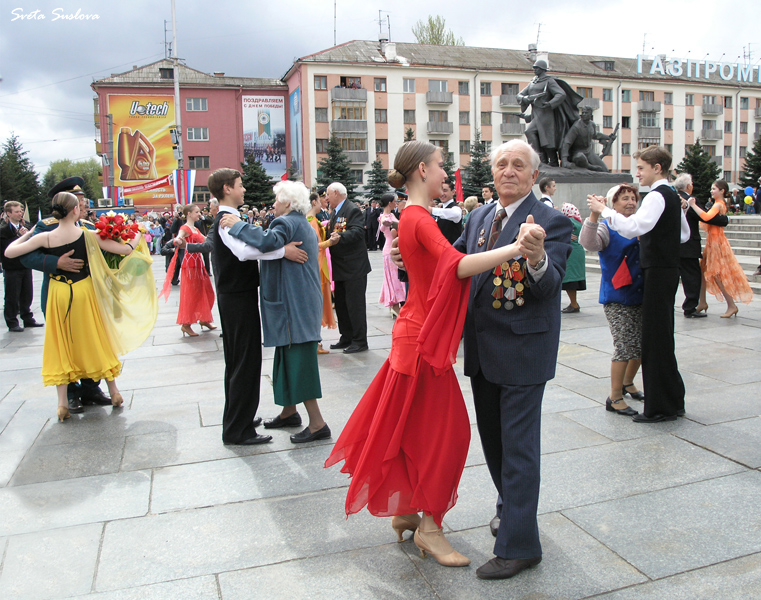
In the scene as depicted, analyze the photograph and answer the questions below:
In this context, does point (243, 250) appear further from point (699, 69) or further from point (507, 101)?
point (699, 69)

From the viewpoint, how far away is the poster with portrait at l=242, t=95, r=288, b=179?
59844mm

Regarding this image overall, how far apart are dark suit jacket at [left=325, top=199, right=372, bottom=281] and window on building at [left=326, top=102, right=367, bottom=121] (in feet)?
164

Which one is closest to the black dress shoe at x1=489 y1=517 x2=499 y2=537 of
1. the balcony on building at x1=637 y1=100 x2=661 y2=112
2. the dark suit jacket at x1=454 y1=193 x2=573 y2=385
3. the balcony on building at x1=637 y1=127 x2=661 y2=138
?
the dark suit jacket at x1=454 y1=193 x2=573 y2=385

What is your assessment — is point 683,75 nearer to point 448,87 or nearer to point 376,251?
point 448,87

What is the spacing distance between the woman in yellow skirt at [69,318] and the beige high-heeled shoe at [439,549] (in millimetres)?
3677

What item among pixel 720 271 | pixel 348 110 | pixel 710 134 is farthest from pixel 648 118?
pixel 720 271

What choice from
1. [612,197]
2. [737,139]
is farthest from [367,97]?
[612,197]

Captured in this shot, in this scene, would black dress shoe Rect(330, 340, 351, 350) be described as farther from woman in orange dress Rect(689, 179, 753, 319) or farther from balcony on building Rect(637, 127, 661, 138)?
balcony on building Rect(637, 127, 661, 138)

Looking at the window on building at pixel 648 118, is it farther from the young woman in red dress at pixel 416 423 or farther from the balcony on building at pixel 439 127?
the young woman in red dress at pixel 416 423

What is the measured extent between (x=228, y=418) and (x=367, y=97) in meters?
54.4

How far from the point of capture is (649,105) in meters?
63.5

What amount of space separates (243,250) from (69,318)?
2.14m

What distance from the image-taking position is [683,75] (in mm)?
65188

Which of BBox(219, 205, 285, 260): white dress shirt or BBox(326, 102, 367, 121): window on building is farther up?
BBox(326, 102, 367, 121): window on building
